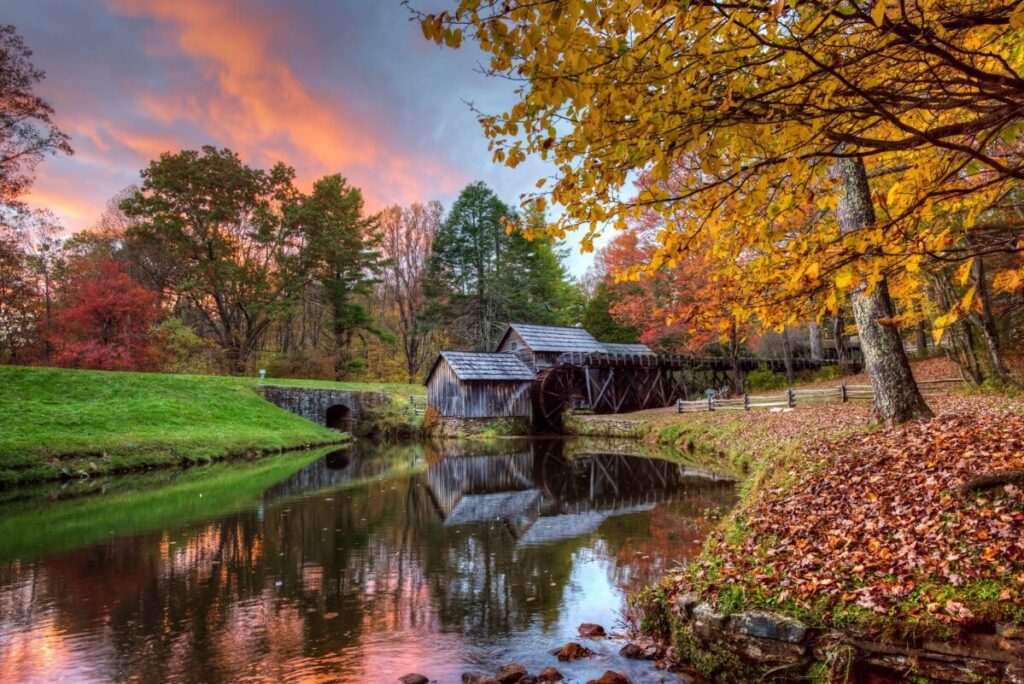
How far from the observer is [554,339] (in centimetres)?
3225

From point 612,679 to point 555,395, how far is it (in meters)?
26.6

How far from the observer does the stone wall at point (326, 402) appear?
2983 centimetres

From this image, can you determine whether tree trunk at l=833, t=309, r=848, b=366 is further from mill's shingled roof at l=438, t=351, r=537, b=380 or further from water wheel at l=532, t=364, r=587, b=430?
mill's shingled roof at l=438, t=351, r=537, b=380

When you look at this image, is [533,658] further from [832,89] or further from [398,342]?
[398,342]

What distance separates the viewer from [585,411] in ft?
99.1

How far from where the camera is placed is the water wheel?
3008 centimetres

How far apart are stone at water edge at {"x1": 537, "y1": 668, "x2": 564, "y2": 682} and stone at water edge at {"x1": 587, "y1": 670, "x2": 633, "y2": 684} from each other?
0.28 metres

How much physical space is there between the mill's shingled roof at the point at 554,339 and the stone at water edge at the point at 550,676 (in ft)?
87.5

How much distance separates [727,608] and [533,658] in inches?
66.5

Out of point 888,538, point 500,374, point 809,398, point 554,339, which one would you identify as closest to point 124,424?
point 500,374

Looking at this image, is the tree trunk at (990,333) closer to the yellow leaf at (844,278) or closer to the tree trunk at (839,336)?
the tree trunk at (839,336)

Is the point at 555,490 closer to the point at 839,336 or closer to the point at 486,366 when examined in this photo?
the point at 486,366

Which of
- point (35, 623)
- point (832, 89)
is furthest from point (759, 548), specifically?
point (35, 623)

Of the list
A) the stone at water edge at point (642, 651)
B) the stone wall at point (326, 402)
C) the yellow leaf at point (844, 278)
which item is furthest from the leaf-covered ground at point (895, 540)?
the stone wall at point (326, 402)
